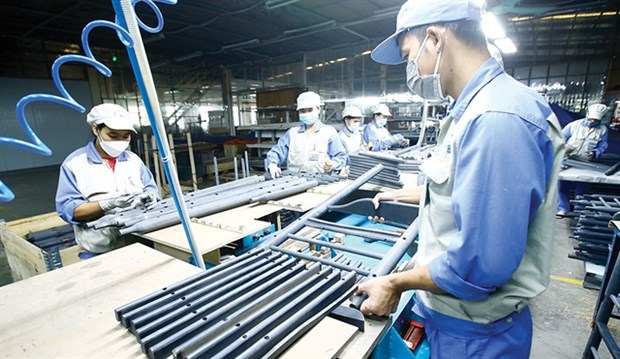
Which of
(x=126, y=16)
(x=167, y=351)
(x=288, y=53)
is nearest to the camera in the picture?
(x=167, y=351)

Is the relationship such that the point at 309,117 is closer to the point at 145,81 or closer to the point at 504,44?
the point at 145,81

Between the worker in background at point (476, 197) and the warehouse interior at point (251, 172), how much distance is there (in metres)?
0.15

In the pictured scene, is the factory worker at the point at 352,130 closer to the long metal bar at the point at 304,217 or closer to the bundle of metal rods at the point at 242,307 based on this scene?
the long metal bar at the point at 304,217

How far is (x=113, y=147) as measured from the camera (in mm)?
2203

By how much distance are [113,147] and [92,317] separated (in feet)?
5.36

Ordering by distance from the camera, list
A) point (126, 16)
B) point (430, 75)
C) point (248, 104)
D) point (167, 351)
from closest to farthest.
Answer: point (167, 351) < point (126, 16) < point (430, 75) < point (248, 104)

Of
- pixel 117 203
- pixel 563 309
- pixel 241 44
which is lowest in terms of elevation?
pixel 563 309

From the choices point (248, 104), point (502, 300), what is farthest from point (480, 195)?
point (248, 104)

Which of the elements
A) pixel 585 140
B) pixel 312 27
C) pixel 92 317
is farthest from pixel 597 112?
pixel 92 317

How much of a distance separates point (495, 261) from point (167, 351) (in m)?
0.91

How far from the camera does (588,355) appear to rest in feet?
7.27

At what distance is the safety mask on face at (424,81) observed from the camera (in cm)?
104

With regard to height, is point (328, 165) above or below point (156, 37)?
below

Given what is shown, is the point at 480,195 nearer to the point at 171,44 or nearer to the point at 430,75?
the point at 430,75
